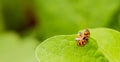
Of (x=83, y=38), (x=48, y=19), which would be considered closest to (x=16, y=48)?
(x=48, y=19)

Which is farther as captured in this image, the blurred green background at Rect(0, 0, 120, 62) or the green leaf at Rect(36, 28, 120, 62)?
the blurred green background at Rect(0, 0, 120, 62)

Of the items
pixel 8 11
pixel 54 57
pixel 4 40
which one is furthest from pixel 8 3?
pixel 54 57

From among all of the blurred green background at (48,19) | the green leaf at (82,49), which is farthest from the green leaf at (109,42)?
the blurred green background at (48,19)

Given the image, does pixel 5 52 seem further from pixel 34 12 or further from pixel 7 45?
pixel 34 12

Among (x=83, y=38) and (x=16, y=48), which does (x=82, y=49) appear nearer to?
(x=83, y=38)

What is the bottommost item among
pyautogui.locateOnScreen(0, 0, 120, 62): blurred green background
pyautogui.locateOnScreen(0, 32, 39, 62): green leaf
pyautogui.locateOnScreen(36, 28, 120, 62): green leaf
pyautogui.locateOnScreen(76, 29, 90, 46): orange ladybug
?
Answer: pyautogui.locateOnScreen(36, 28, 120, 62): green leaf

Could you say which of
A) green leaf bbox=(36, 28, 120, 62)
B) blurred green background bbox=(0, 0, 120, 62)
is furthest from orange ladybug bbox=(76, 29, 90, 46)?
blurred green background bbox=(0, 0, 120, 62)

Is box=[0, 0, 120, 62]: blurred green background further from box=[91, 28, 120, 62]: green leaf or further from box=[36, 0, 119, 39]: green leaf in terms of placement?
box=[91, 28, 120, 62]: green leaf

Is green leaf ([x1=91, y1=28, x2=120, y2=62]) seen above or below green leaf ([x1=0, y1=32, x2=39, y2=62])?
below
